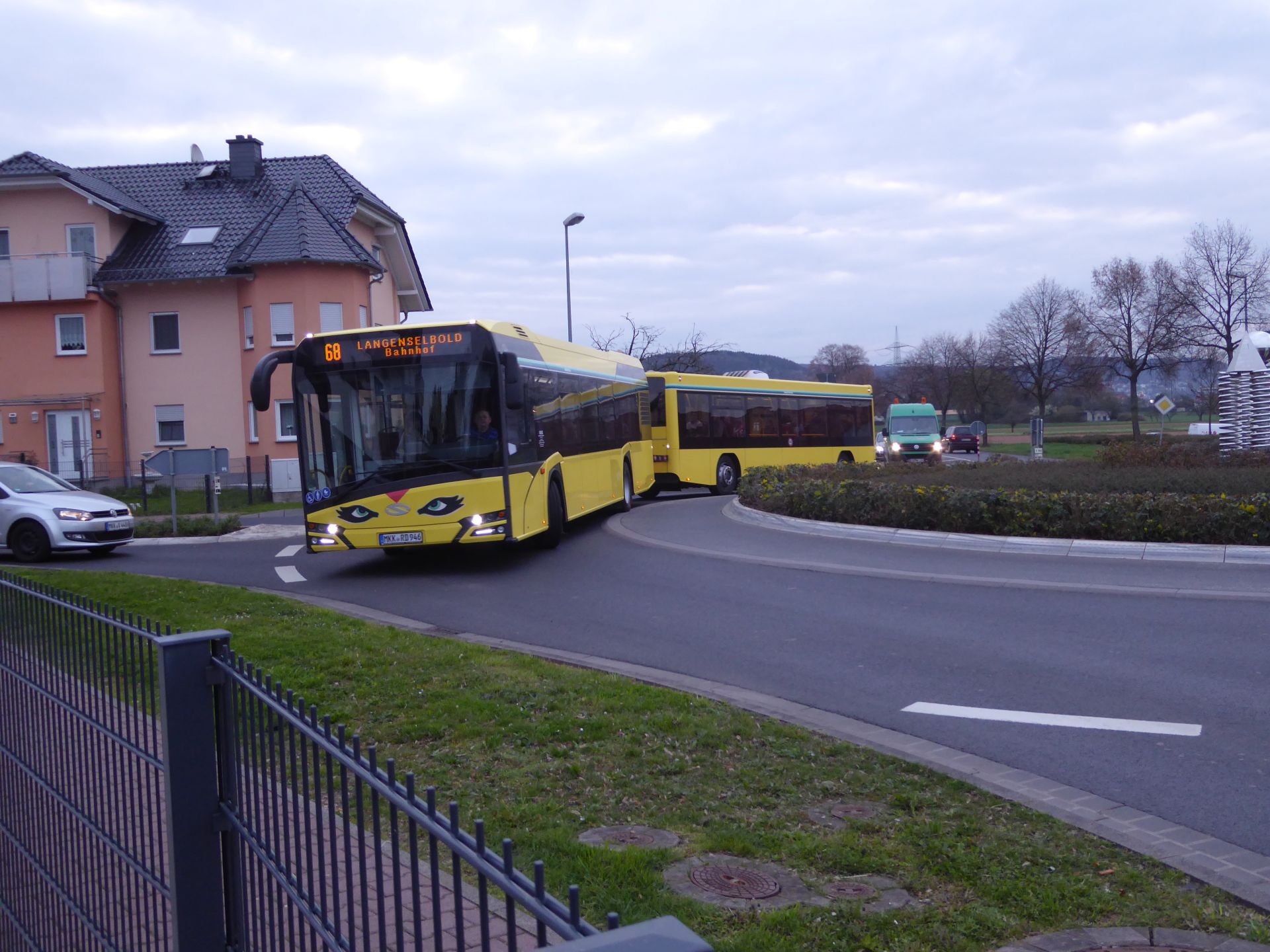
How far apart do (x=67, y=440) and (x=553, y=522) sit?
26.0m

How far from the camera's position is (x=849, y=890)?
4504mm

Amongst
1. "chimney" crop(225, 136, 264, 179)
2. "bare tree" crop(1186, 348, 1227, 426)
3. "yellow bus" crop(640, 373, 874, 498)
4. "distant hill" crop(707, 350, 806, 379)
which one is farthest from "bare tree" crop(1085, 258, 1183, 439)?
"chimney" crop(225, 136, 264, 179)

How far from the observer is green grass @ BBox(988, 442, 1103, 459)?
44972 mm

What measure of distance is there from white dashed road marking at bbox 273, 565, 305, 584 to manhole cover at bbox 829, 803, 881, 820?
10.8 meters

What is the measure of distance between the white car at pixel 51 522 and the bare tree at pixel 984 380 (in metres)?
55.5

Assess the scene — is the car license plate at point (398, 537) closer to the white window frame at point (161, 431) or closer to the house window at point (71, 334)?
the white window frame at point (161, 431)

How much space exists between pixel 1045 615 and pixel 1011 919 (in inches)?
278

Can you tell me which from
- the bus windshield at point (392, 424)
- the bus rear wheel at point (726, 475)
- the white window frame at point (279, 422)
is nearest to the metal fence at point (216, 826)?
the bus windshield at point (392, 424)

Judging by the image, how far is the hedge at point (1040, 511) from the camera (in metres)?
14.1

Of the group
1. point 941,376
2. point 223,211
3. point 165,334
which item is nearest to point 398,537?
point 165,334

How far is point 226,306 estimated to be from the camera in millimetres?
37031

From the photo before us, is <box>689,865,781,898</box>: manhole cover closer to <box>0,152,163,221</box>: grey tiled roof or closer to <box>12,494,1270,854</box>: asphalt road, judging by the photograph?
<box>12,494,1270,854</box>: asphalt road

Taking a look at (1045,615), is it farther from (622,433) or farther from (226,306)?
(226,306)

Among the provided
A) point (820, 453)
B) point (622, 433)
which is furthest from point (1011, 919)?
point (820, 453)
